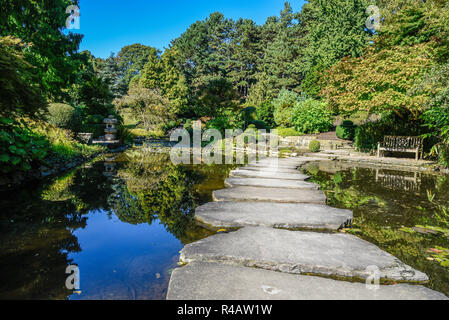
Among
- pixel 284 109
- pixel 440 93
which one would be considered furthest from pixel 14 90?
pixel 284 109

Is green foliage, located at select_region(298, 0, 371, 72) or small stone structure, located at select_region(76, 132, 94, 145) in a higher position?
green foliage, located at select_region(298, 0, 371, 72)

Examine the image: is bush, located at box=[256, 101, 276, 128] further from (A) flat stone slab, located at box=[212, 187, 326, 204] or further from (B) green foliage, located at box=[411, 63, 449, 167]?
(A) flat stone slab, located at box=[212, 187, 326, 204]

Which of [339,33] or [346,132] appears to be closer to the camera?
[346,132]

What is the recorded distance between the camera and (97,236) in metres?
2.31

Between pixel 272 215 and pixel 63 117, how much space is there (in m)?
10.6

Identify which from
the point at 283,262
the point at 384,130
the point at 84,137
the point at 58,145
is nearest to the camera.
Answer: the point at 283,262

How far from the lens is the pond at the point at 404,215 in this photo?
1.95 meters

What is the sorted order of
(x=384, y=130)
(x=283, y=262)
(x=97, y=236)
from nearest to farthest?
(x=283, y=262)
(x=97, y=236)
(x=384, y=130)

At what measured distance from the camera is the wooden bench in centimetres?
876

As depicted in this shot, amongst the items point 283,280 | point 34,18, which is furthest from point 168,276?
point 34,18

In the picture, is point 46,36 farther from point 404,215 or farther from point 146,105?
point 404,215

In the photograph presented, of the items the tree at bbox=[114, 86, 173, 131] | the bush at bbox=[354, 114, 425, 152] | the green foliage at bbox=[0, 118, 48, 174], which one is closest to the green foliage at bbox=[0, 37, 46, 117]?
the green foliage at bbox=[0, 118, 48, 174]

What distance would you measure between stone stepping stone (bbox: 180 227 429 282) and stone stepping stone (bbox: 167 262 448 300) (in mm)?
120
